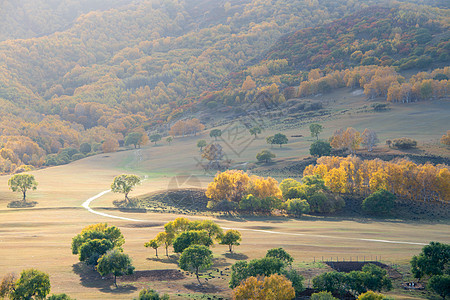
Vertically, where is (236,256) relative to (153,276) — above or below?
above

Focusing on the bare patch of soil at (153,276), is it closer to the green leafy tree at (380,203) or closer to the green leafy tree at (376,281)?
the green leafy tree at (376,281)

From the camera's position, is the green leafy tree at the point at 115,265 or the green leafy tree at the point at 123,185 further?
the green leafy tree at the point at 123,185

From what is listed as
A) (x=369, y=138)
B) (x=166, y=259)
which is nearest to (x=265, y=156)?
(x=369, y=138)

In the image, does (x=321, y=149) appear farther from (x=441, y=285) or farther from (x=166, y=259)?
(x=441, y=285)

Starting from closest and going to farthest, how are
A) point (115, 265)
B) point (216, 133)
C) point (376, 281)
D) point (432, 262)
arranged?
point (376, 281), point (432, 262), point (115, 265), point (216, 133)

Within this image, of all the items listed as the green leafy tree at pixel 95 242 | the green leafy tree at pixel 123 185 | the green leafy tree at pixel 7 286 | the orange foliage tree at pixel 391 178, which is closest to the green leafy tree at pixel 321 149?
the orange foliage tree at pixel 391 178

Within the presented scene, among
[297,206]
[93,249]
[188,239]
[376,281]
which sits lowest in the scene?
[376,281]
